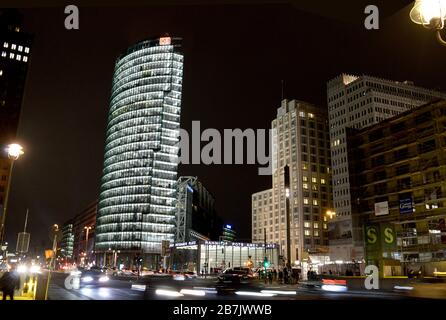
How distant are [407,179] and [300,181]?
7060 centimetres

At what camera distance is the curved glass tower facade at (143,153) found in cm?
13600

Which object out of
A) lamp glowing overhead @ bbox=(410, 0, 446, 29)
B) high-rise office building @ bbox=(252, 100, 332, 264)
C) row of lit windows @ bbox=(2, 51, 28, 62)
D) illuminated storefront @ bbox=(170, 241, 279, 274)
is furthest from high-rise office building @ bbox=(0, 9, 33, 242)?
lamp glowing overhead @ bbox=(410, 0, 446, 29)

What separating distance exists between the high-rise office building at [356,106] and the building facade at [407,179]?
45.3 m

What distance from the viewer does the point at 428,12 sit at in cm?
758

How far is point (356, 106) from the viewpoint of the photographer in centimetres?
13012

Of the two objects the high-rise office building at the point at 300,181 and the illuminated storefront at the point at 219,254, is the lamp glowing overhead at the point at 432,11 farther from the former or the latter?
the high-rise office building at the point at 300,181

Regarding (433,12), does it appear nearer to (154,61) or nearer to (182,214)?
(182,214)

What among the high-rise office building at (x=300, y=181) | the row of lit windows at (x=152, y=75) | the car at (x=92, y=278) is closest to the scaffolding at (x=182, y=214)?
the high-rise office building at (x=300, y=181)

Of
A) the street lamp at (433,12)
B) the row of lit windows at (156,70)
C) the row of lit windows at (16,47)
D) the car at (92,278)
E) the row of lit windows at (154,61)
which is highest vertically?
the row of lit windows at (154,61)

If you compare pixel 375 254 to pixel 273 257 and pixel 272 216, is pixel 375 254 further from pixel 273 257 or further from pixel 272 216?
pixel 272 216

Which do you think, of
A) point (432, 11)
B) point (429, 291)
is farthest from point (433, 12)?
point (429, 291)

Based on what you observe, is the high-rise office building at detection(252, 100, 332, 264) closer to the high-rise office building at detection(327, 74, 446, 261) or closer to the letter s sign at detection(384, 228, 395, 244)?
the high-rise office building at detection(327, 74, 446, 261)
